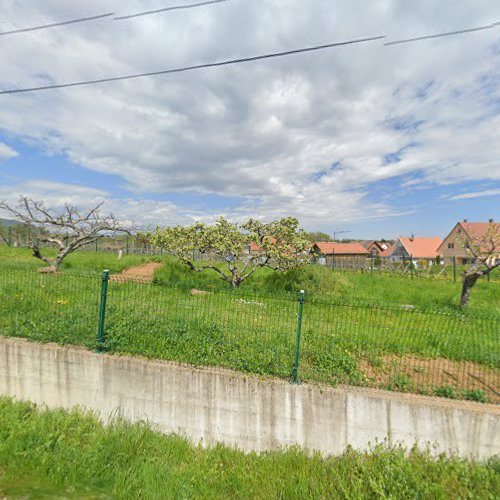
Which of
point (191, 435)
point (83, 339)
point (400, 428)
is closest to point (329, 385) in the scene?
point (400, 428)

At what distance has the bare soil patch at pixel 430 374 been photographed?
367cm

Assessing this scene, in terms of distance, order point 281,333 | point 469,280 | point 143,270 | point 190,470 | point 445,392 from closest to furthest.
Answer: point 190,470 < point 445,392 < point 281,333 < point 469,280 < point 143,270

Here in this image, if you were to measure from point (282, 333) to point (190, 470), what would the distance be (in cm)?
213

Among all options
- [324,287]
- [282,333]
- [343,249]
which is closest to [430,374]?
[282,333]

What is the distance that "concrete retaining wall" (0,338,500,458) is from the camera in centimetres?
324

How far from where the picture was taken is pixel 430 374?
3.98 metres

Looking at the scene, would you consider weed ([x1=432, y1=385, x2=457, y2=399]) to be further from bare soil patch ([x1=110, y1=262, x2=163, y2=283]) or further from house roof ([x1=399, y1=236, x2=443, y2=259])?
house roof ([x1=399, y1=236, x2=443, y2=259])

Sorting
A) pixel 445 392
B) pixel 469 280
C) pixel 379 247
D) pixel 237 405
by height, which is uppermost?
pixel 379 247

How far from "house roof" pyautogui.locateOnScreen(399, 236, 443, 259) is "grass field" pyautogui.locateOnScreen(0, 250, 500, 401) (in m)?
49.7

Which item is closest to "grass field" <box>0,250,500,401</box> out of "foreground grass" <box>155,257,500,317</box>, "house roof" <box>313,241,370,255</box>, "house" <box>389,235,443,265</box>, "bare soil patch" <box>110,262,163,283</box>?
"foreground grass" <box>155,257,500,317</box>

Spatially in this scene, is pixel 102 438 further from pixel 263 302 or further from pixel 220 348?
pixel 263 302

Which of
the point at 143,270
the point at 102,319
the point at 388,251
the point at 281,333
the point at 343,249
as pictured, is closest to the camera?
the point at 102,319

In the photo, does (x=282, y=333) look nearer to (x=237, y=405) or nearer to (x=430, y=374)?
(x=237, y=405)

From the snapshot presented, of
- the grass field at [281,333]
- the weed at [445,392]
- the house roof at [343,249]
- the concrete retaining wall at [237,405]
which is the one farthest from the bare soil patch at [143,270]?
the house roof at [343,249]
